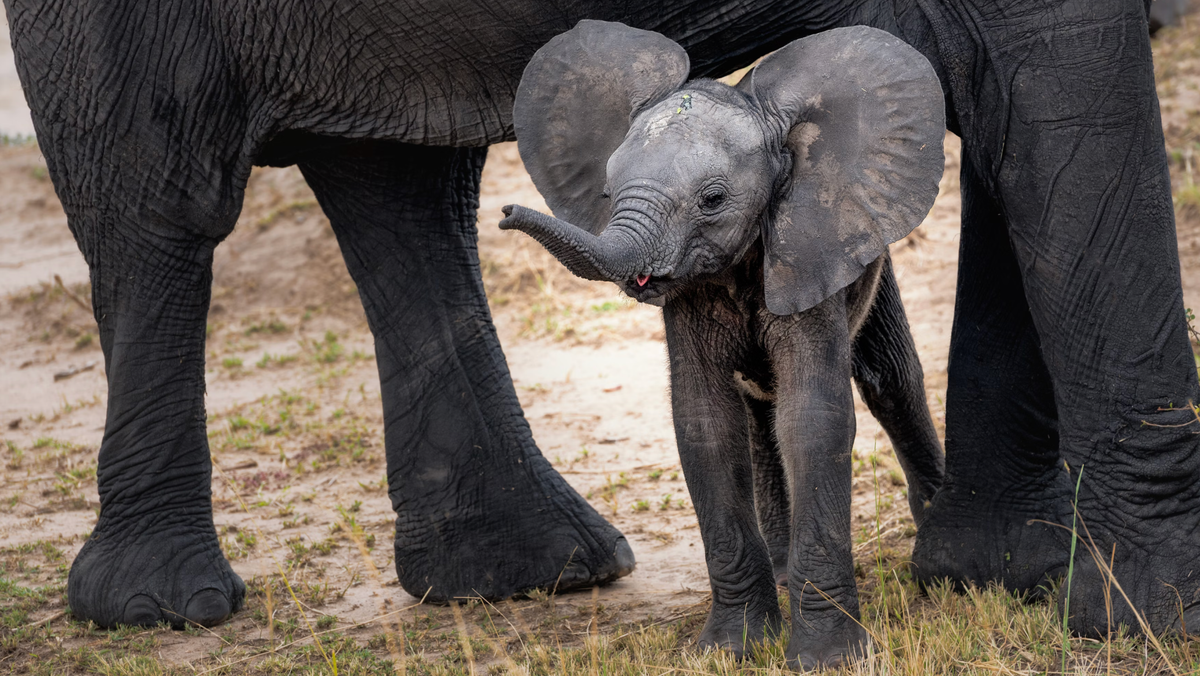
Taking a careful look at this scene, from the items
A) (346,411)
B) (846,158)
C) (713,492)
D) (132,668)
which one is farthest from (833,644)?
(346,411)

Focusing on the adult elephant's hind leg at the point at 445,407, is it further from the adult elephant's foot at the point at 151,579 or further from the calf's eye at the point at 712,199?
the calf's eye at the point at 712,199

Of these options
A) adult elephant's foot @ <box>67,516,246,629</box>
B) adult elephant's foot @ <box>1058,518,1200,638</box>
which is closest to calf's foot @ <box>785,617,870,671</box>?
adult elephant's foot @ <box>1058,518,1200,638</box>

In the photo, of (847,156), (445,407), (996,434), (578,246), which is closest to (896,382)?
(996,434)

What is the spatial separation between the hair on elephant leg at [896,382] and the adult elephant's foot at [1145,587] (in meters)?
0.92

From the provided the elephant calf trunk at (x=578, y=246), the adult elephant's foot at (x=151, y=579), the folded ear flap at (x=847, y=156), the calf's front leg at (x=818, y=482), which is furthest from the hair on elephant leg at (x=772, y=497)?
the adult elephant's foot at (x=151, y=579)

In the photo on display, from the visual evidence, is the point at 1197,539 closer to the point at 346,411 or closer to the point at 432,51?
the point at 432,51

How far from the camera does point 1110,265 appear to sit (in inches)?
132

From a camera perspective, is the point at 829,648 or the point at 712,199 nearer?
the point at 712,199

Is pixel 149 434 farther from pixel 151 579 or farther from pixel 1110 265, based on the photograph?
pixel 1110 265

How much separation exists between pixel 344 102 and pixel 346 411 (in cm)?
301

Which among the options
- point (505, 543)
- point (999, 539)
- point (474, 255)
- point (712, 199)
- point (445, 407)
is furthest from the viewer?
point (474, 255)

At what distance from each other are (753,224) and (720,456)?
0.60 metres

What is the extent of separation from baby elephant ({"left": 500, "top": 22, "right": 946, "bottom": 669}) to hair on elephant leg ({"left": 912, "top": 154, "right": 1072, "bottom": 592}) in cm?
48

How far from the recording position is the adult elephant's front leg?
10.9 ft
